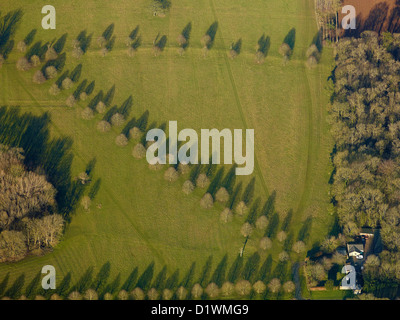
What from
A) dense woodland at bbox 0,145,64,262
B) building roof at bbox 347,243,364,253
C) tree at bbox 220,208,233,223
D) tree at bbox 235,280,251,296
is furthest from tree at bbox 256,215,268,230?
dense woodland at bbox 0,145,64,262

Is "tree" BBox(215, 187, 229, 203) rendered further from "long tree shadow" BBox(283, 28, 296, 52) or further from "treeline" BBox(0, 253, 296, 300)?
"long tree shadow" BBox(283, 28, 296, 52)

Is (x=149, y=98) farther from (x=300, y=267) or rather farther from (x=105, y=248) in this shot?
(x=300, y=267)

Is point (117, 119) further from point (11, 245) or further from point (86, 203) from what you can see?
point (11, 245)

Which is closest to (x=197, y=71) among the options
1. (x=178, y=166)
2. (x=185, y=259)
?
(x=178, y=166)

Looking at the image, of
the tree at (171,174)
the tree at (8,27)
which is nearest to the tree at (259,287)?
the tree at (171,174)

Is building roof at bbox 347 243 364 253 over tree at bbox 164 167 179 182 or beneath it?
beneath

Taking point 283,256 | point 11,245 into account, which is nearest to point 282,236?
point 283,256
